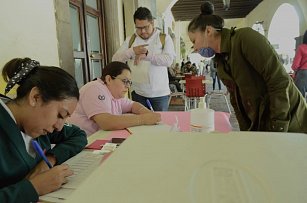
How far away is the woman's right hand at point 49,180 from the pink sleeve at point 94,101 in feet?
2.33

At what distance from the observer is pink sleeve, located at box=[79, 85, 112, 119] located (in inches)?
59.9

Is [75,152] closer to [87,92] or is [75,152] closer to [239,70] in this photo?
[87,92]

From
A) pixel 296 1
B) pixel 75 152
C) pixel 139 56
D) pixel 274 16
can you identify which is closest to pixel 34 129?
pixel 75 152

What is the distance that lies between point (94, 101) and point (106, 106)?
2.8 inches

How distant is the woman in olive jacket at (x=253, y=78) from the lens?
1236 mm

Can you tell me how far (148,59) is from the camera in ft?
7.01

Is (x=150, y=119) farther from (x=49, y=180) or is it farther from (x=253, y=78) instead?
(x=49, y=180)

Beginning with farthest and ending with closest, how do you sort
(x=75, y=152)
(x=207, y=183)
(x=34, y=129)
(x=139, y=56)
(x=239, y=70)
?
(x=139, y=56)
(x=239, y=70)
(x=75, y=152)
(x=34, y=129)
(x=207, y=183)

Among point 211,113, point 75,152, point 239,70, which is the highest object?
point 239,70

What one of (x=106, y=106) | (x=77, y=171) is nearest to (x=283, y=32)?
(x=106, y=106)

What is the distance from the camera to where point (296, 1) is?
6.80m

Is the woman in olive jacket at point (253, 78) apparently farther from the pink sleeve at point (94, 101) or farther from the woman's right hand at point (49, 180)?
the woman's right hand at point (49, 180)

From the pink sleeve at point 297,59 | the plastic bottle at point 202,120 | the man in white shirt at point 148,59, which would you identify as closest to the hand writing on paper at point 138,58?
the man in white shirt at point 148,59

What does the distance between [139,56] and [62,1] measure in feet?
2.38
